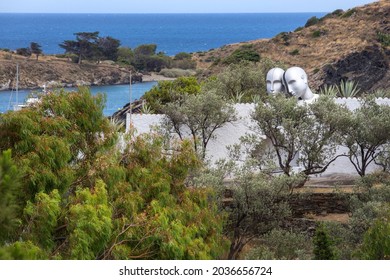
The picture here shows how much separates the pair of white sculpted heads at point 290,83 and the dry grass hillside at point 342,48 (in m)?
26.4

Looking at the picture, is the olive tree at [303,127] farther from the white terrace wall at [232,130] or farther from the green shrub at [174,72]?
the green shrub at [174,72]

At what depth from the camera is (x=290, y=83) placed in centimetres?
2480

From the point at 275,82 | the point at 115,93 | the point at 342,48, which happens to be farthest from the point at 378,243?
the point at 115,93

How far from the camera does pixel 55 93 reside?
1549cm

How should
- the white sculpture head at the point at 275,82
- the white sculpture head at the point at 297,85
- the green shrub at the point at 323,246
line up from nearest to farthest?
the green shrub at the point at 323,246 → the white sculpture head at the point at 297,85 → the white sculpture head at the point at 275,82

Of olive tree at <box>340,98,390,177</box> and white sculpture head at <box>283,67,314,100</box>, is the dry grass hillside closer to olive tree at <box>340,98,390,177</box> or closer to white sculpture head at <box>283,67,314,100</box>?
white sculpture head at <box>283,67,314,100</box>

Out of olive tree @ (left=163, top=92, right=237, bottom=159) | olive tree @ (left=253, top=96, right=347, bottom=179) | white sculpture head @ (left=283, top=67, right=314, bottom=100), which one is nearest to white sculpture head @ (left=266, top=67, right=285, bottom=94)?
white sculpture head @ (left=283, top=67, right=314, bottom=100)

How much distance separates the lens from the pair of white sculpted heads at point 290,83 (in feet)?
80.9

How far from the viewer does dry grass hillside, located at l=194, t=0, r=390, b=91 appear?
54.4 meters

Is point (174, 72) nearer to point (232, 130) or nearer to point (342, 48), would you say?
point (342, 48)

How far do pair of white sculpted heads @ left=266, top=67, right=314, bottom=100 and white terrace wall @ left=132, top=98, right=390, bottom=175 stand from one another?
98 cm

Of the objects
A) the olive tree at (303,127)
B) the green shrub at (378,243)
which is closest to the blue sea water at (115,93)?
the olive tree at (303,127)

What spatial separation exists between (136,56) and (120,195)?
78550mm
